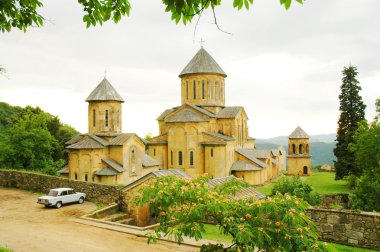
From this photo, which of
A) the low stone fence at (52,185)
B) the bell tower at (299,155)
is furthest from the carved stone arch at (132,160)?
the bell tower at (299,155)

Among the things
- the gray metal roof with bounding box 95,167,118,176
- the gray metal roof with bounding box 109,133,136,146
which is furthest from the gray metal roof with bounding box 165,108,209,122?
the gray metal roof with bounding box 95,167,118,176

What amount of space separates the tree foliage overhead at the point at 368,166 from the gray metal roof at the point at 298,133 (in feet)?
57.0

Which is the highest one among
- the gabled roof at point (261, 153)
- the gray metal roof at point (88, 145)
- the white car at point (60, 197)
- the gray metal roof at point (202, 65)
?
the gray metal roof at point (202, 65)

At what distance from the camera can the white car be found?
18.4m

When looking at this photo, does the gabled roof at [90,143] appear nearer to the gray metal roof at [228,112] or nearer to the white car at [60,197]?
the white car at [60,197]

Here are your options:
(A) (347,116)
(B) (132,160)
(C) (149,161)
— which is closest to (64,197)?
(B) (132,160)

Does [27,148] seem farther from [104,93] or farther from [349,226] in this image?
[349,226]

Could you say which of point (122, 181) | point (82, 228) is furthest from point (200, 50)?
point (82, 228)

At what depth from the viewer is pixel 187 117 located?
29.8 m

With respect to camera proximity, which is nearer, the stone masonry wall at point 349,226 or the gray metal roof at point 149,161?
the stone masonry wall at point 349,226

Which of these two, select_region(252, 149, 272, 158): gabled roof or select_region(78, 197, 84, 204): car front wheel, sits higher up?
select_region(252, 149, 272, 158): gabled roof

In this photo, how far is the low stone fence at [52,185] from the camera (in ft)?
63.1

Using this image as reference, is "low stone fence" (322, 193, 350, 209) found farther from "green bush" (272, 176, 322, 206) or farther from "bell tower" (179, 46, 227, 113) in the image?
"bell tower" (179, 46, 227, 113)

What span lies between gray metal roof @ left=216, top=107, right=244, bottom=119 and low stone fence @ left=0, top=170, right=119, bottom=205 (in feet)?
51.6
